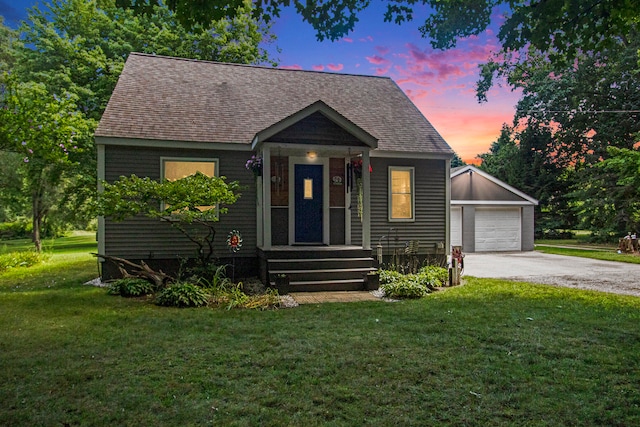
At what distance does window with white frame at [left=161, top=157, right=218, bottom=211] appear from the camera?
383 inches

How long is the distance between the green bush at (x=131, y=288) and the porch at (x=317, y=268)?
7.54 feet

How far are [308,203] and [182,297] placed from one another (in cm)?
420

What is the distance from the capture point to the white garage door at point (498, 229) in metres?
19.2

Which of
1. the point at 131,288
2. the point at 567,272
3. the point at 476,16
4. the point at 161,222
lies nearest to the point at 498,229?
the point at 567,272

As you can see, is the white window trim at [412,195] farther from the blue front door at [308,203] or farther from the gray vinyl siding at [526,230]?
the gray vinyl siding at [526,230]

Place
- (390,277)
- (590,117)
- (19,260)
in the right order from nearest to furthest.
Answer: (390,277) → (19,260) → (590,117)

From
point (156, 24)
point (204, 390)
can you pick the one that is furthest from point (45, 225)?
point (204, 390)

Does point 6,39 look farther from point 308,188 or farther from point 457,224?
point 457,224

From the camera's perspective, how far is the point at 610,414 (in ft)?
10.1

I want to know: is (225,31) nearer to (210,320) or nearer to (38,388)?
(210,320)

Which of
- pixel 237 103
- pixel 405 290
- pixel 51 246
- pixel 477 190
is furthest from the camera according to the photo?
pixel 477 190

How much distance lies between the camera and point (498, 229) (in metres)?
19.4

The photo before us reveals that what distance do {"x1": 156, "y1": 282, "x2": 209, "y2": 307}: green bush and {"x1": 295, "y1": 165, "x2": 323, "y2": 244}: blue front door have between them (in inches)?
135

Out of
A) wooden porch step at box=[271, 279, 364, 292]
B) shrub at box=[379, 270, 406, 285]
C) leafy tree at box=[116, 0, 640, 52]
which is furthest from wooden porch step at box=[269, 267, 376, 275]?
leafy tree at box=[116, 0, 640, 52]
